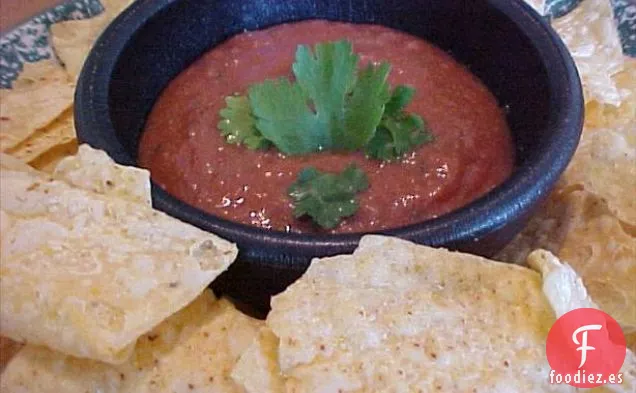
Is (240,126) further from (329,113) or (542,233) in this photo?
(542,233)

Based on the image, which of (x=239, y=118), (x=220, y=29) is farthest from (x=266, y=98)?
(x=220, y=29)

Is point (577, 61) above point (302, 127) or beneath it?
beneath

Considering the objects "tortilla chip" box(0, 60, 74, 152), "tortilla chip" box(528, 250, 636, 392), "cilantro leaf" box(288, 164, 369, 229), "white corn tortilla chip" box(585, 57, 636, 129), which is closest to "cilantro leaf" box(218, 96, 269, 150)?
"cilantro leaf" box(288, 164, 369, 229)

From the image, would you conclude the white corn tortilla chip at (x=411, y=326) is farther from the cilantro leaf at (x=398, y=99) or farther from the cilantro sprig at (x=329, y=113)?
the cilantro leaf at (x=398, y=99)

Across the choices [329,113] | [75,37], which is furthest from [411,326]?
[75,37]

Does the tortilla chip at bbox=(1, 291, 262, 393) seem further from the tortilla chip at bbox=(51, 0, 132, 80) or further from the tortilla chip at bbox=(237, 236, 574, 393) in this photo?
the tortilla chip at bbox=(51, 0, 132, 80)

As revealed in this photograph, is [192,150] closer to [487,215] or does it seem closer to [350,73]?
[350,73]
